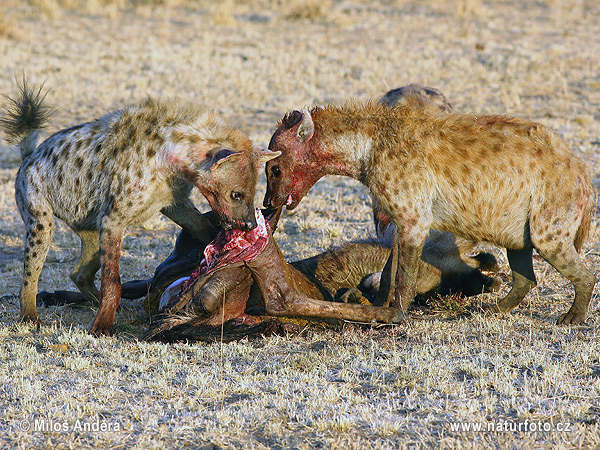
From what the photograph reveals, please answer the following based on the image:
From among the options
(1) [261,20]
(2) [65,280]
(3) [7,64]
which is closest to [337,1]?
(1) [261,20]

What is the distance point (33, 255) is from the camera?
249 inches

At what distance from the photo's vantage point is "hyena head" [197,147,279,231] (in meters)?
5.71

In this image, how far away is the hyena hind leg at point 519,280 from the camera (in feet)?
20.7

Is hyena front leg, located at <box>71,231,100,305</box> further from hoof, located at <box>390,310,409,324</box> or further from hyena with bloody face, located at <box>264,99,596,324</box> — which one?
hoof, located at <box>390,310,409,324</box>

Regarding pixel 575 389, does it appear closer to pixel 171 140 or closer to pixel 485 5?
pixel 171 140

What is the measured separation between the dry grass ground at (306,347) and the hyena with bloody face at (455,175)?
62 cm

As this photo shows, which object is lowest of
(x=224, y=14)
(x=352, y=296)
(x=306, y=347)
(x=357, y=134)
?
(x=306, y=347)

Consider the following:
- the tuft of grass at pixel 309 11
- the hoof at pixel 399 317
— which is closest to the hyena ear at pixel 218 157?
the hoof at pixel 399 317

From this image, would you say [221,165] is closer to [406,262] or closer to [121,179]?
[121,179]

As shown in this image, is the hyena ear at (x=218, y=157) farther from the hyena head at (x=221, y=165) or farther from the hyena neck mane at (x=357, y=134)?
the hyena neck mane at (x=357, y=134)

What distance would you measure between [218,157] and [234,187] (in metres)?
0.25

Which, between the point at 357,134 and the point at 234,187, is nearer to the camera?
the point at 234,187

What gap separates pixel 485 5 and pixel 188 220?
61.5 ft

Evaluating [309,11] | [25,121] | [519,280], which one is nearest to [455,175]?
[519,280]
